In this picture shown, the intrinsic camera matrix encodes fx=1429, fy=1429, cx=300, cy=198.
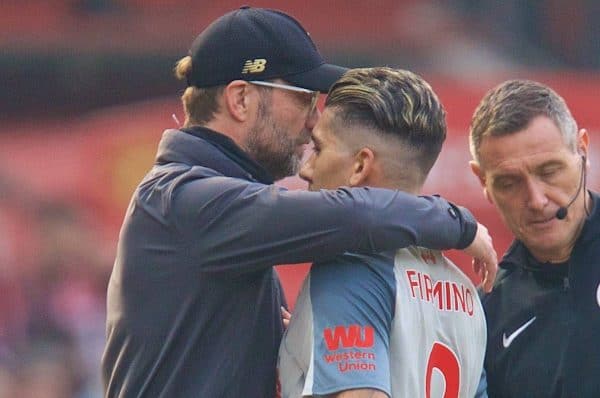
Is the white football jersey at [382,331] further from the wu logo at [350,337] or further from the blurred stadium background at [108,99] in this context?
the blurred stadium background at [108,99]

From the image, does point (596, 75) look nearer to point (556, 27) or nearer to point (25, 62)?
point (556, 27)

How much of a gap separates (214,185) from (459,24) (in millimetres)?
Result: 7060

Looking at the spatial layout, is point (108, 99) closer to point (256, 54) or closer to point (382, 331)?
point (256, 54)

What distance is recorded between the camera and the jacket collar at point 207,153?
2.77 metres

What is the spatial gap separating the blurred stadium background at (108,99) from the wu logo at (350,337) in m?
5.33

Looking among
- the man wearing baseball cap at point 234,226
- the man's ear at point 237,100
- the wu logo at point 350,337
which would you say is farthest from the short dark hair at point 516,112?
the wu logo at point 350,337

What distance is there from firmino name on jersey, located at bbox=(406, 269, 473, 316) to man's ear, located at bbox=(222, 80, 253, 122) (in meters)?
0.53

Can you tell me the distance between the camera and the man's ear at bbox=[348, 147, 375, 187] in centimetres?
260

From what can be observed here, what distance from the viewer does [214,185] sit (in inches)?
104

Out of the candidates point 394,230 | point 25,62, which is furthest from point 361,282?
point 25,62

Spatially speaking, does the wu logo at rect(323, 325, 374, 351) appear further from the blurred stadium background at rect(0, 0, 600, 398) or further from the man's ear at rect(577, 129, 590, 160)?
the blurred stadium background at rect(0, 0, 600, 398)

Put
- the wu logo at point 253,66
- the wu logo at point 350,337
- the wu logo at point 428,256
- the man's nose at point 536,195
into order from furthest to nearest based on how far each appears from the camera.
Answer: the man's nose at point 536,195
the wu logo at point 253,66
the wu logo at point 428,256
the wu logo at point 350,337

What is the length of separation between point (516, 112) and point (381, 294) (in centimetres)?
74

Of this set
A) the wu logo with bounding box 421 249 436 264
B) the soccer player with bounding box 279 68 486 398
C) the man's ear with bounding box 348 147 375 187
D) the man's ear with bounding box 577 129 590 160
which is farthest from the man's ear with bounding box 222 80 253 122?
the man's ear with bounding box 577 129 590 160
